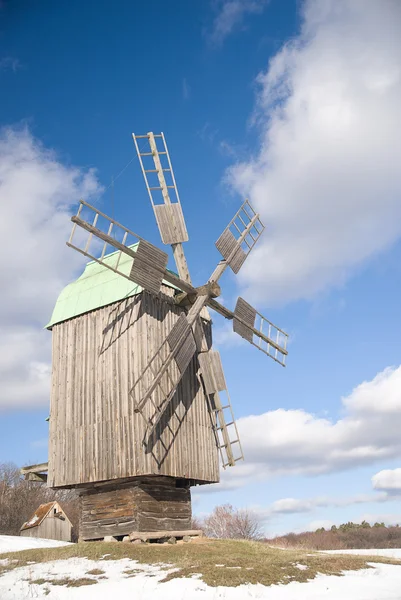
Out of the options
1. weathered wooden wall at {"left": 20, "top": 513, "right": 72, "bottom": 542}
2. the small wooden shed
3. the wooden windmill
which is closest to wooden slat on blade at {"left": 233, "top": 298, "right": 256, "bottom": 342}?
the wooden windmill

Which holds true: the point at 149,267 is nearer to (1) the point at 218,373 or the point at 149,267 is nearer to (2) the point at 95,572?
(1) the point at 218,373

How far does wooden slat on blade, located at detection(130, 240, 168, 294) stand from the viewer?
58.4 ft

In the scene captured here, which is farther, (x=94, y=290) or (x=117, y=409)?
(x=94, y=290)

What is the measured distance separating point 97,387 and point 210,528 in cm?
3072

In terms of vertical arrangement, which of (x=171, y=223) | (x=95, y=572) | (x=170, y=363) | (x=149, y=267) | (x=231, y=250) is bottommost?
(x=95, y=572)

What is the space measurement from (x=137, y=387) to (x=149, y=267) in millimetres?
3753

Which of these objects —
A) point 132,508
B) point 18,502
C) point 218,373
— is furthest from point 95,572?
point 18,502

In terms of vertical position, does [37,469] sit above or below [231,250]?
below

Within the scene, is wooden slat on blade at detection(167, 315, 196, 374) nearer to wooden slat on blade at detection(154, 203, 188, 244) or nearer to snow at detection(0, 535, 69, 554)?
wooden slat on blade at detection(154, 203, 188, 244)

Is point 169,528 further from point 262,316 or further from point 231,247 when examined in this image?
point 231,247

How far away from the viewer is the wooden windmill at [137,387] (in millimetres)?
17844

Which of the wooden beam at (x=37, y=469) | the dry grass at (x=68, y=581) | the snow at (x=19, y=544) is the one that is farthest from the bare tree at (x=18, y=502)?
the dry grass at (x=68, y=581)

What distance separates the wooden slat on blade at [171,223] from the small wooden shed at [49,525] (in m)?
23.1

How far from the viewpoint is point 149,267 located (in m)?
18.1
